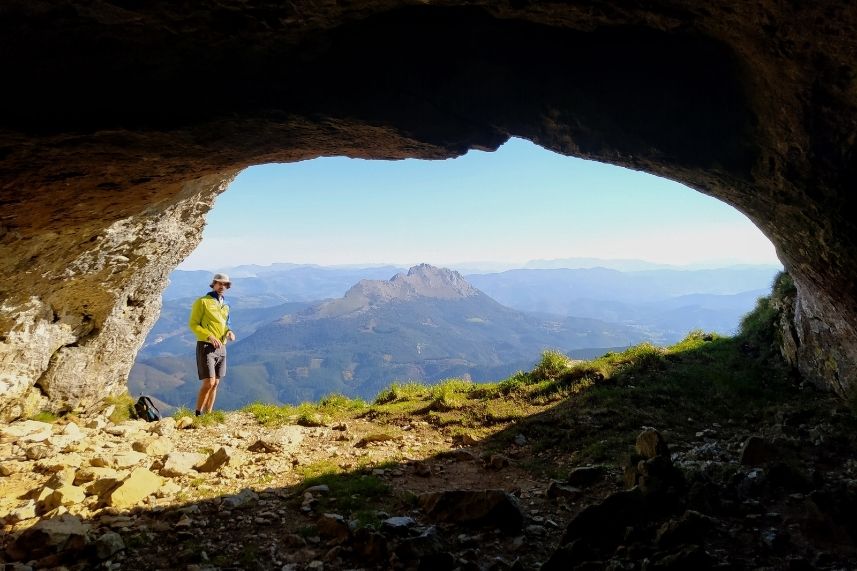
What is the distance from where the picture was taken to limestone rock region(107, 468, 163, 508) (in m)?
7.03

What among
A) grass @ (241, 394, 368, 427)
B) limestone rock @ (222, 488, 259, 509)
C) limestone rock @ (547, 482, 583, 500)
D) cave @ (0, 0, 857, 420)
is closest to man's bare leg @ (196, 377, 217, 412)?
grass @ (241, 394, 368, 427)

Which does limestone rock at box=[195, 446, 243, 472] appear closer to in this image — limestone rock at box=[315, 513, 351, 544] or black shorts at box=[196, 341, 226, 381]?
limestone rock at box=[315, 513, 351, 544]

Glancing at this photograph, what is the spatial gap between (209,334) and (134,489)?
722cm

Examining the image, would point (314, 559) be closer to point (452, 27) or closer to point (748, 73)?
point (452, 27)

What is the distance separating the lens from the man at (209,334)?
13992 millimetres

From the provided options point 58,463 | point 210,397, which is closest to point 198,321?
point 210,397

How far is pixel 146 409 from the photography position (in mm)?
14898

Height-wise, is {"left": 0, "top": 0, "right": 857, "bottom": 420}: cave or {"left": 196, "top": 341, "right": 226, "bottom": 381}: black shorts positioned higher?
{"left": 0, "top": 0, "right": 857, "bottom": 420}: cave

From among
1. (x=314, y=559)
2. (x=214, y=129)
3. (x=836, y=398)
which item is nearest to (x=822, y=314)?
(x=836, y=398)

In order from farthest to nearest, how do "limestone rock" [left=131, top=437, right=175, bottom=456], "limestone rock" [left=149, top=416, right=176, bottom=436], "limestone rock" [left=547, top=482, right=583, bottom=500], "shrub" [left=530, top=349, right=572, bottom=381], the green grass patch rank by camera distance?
1. "shrub" [left=530, top=349, right=572, bottom=381]
2. the green grass patch
3. "limestone rock" [left=149, top=416, right=176, bottom=436]
4. "limestone rock" [left=131, top=437, right=175, bottom=456]
5. "limestone rock" [left=547, top=482, right=583, bottom=500]

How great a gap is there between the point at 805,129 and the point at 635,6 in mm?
2909

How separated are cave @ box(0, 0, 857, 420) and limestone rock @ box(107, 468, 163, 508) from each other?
502 centimetres

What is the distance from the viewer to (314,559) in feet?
19.0

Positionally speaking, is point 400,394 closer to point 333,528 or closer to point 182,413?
point 182,413
